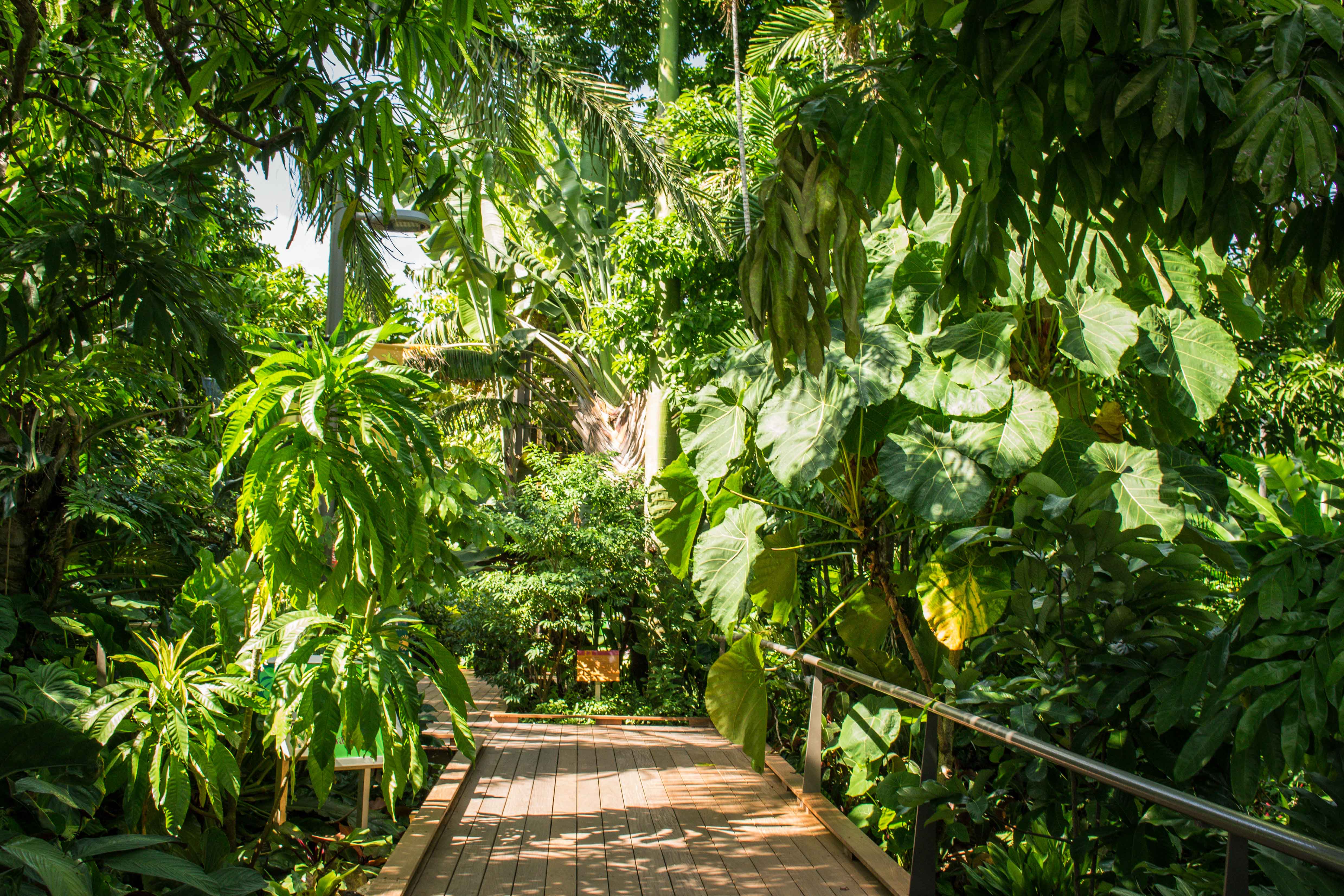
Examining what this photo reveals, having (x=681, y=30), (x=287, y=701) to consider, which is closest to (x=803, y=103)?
(x=287, y=701)

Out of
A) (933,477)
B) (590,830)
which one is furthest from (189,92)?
(590,830)

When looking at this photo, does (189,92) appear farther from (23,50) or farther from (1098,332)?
(1098,332)

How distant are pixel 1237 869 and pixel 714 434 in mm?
2682

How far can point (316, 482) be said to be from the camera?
9.55 ft

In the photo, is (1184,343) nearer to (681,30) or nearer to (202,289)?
(202,289)

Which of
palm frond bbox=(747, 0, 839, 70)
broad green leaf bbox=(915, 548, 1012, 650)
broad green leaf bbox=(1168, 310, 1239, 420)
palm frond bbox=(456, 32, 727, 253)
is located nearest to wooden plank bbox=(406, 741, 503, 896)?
broad green leaf bbox=(915, 548, 1012, 650)

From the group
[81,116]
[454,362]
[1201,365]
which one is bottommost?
[1201,365]

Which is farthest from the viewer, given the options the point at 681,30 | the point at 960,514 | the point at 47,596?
the point at 681,30

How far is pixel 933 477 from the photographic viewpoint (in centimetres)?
304

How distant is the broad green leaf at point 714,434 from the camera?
12.6 ft

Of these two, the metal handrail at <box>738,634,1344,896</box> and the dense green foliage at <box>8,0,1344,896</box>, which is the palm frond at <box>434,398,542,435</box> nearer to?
the dense green foliage at <box>8,0,1344,896</box>

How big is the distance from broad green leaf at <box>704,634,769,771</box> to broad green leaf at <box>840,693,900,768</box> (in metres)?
0.42

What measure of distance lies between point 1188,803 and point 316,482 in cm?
254

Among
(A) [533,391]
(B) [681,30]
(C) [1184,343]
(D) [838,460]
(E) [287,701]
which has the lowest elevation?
(E) [287,701]
